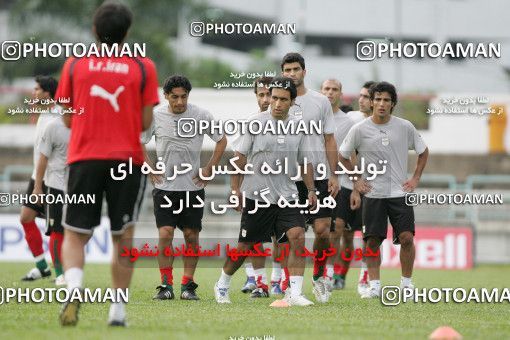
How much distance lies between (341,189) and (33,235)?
425cm

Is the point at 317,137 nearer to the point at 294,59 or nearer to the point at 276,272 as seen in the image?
the point at 294,59

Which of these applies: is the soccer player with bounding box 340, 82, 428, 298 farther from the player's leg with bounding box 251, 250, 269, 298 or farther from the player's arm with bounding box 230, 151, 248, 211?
the player's arm with bounding box 230, 151, 248, 211

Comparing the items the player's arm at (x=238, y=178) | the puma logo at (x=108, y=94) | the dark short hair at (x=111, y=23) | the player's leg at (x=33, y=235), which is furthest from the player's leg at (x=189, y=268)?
the dark short hair at (x=111, y=23)

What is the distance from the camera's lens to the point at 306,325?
33.4ft

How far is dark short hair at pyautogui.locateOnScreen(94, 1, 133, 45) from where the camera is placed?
9.22 meters

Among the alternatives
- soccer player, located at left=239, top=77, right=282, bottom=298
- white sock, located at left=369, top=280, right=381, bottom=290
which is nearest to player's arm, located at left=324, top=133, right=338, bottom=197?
soccer player, located at left=239, top=77, right=282, bottom=298

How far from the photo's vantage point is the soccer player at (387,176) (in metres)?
13.7

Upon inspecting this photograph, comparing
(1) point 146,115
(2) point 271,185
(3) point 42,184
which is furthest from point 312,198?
(3) point 42,184

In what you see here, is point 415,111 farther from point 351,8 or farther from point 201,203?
point 351,8

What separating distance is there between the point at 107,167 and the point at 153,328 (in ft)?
4.38

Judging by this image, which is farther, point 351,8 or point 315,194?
point 351,8

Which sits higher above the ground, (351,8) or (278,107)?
(351,8)

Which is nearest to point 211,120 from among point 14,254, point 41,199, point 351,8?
point 41,199

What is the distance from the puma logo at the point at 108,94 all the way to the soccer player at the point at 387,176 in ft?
16.3
